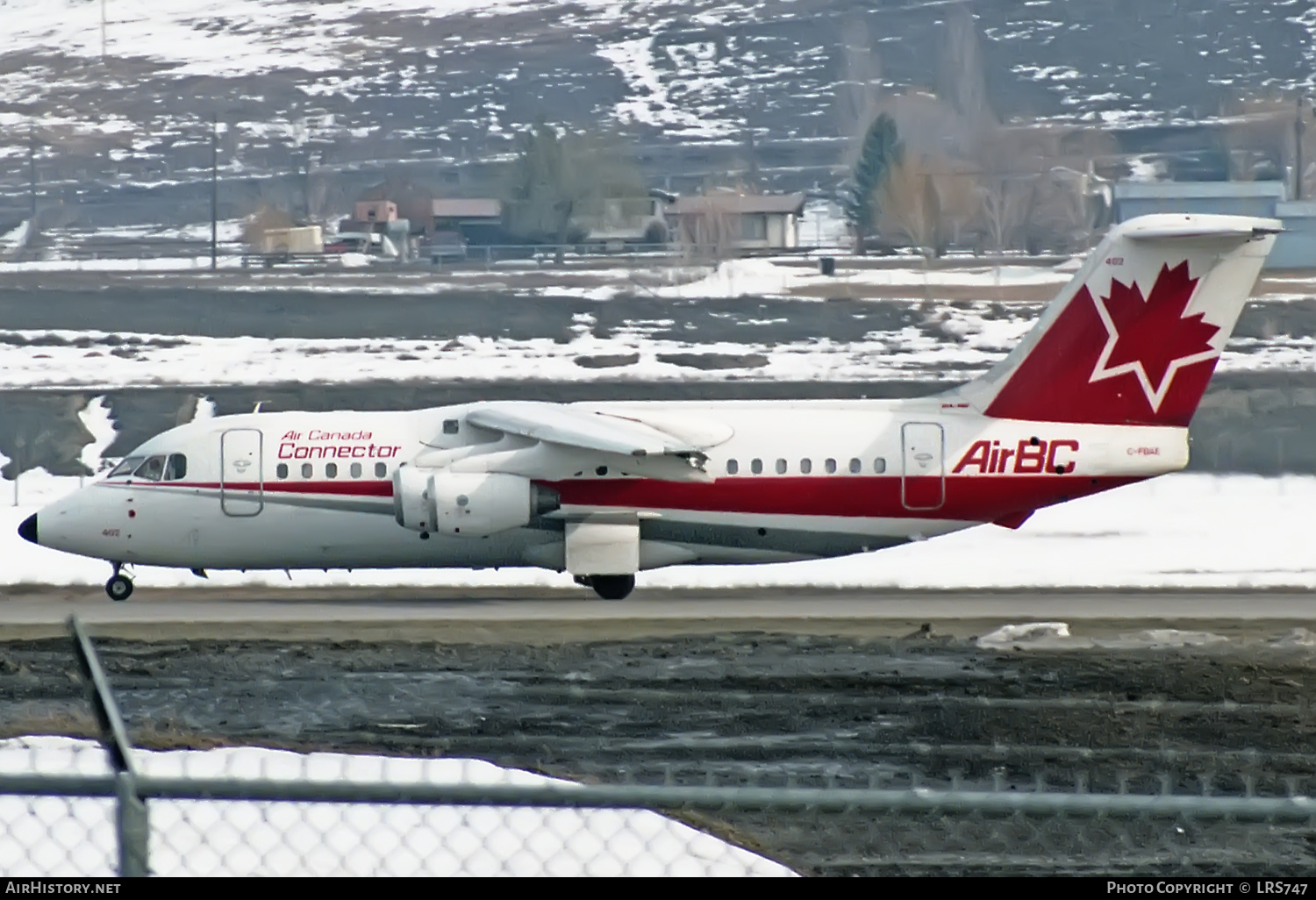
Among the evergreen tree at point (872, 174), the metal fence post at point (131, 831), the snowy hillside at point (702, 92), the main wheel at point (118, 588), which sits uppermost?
the snowy hillside at point (702, 92)

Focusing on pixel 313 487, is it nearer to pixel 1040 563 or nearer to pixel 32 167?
pixel 1040 563

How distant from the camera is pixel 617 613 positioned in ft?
78.1

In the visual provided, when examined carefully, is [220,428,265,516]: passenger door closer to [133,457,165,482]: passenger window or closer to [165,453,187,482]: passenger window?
[165,453,187,482]: passenger window

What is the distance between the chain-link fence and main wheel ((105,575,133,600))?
11.0m

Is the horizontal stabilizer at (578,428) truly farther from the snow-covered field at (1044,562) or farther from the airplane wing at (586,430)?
the snow-covered field at (1044,562)

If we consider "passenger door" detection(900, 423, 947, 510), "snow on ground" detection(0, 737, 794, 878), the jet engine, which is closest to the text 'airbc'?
"passenger door" detection(900, 423, 947, 510)

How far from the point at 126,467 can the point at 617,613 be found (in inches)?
302

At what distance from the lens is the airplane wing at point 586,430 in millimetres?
23297

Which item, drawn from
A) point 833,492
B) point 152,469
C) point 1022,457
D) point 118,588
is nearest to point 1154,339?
point 1022,457

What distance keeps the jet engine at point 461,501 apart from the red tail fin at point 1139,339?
660cm

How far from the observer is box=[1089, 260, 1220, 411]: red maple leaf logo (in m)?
24.4

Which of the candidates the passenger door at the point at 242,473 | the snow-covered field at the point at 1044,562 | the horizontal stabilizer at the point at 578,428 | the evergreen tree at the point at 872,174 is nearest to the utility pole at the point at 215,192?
the evergreen tree at the point at 872,174
